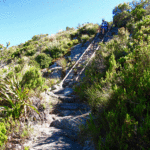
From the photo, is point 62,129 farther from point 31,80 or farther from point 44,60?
point 44,60

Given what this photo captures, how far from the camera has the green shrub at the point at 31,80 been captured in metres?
4.89

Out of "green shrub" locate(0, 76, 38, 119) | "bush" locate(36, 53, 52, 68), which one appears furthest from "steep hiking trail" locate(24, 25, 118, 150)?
"bush" locate(36, 53, 52, 68)

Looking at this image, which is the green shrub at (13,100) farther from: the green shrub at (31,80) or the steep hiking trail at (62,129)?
the steep hiking trail at (62,129)

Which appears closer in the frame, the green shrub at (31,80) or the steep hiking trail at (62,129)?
the steep hiking trail at (62,129)

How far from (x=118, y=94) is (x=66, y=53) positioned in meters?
11.0

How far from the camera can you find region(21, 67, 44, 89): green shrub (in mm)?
4887

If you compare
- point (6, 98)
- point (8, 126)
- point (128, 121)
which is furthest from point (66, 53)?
point (128, 121)

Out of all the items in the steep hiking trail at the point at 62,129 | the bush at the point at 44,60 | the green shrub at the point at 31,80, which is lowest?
the steep hiking trail at the point at 62,129

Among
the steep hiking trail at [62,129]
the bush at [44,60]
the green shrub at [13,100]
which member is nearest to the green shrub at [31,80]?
the green shrub at [13,100]

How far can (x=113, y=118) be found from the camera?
2404mm

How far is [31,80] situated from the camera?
4984 mm

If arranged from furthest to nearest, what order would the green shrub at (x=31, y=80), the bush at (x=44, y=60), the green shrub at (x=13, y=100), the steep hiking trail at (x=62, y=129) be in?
the bush at (x=44, y=60) → the green shrub at (x=31, y=80) → the green shrub at (x=13, y=100) → the steep hiking trail at (x=62, y=129)

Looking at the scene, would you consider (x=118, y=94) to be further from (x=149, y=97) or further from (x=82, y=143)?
(x=82, y=143)

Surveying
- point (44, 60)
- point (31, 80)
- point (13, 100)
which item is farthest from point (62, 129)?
point (44, 60)
